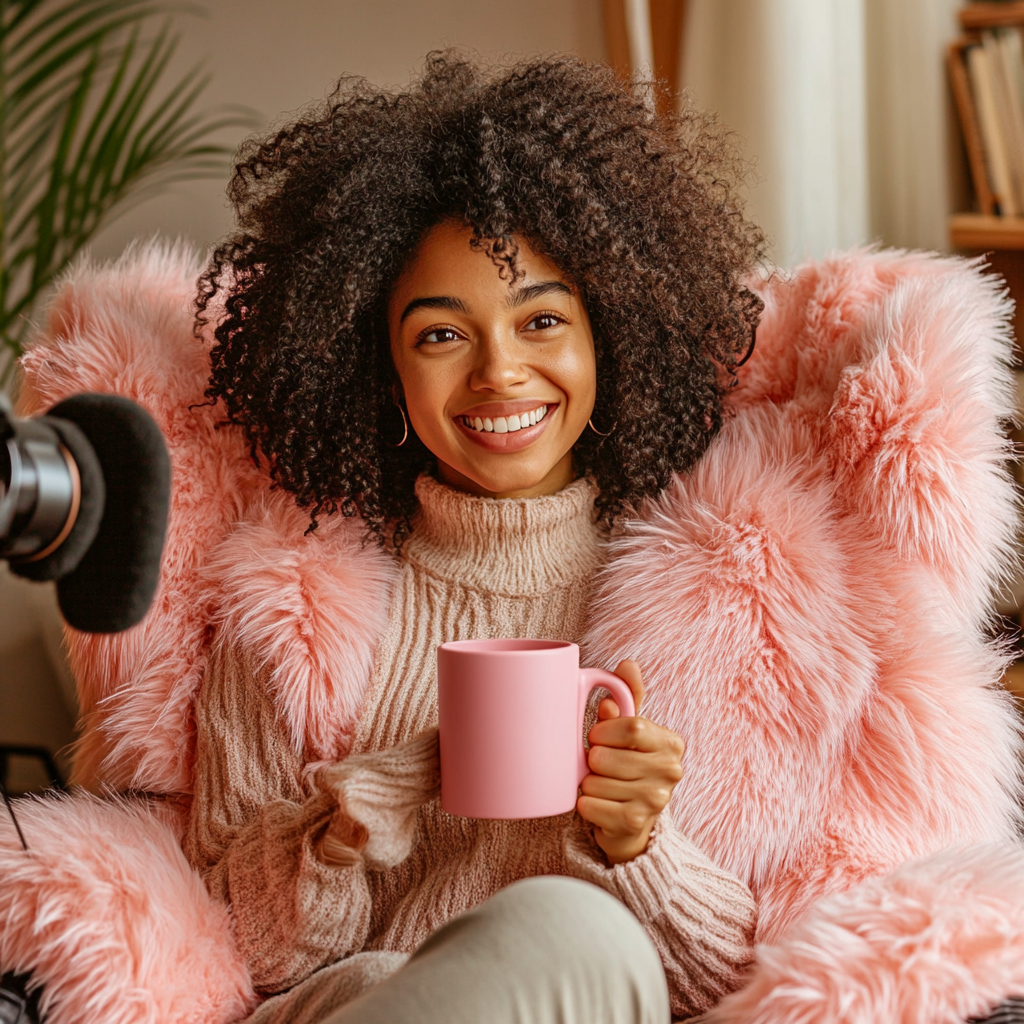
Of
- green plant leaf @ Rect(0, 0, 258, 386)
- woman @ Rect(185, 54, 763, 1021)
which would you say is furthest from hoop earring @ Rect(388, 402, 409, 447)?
green plant leaf @ Rect(0, 0, 258, 386)

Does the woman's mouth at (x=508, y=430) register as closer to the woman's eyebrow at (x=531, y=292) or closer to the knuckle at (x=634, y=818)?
the woman's eyebrow at (x=531, y=292)

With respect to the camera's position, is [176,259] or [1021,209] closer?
[176,259]

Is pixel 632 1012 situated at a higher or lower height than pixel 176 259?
lower

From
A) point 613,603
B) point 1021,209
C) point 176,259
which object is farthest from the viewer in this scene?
point 1021,209

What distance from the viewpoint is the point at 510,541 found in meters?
1.19

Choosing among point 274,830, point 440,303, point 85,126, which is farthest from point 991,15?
point 85,126

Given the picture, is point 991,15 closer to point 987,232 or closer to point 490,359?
point 987,232

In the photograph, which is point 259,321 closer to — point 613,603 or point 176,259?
point 176,259

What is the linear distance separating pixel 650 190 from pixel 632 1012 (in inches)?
31.5

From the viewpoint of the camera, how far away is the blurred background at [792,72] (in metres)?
1.74

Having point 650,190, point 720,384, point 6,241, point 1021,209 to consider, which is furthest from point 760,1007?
point 6,241

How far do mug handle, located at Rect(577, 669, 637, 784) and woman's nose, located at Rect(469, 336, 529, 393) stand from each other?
12.9 inches

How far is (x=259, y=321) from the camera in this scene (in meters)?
1.23

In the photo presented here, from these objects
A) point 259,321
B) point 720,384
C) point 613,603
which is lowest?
point 613,603
